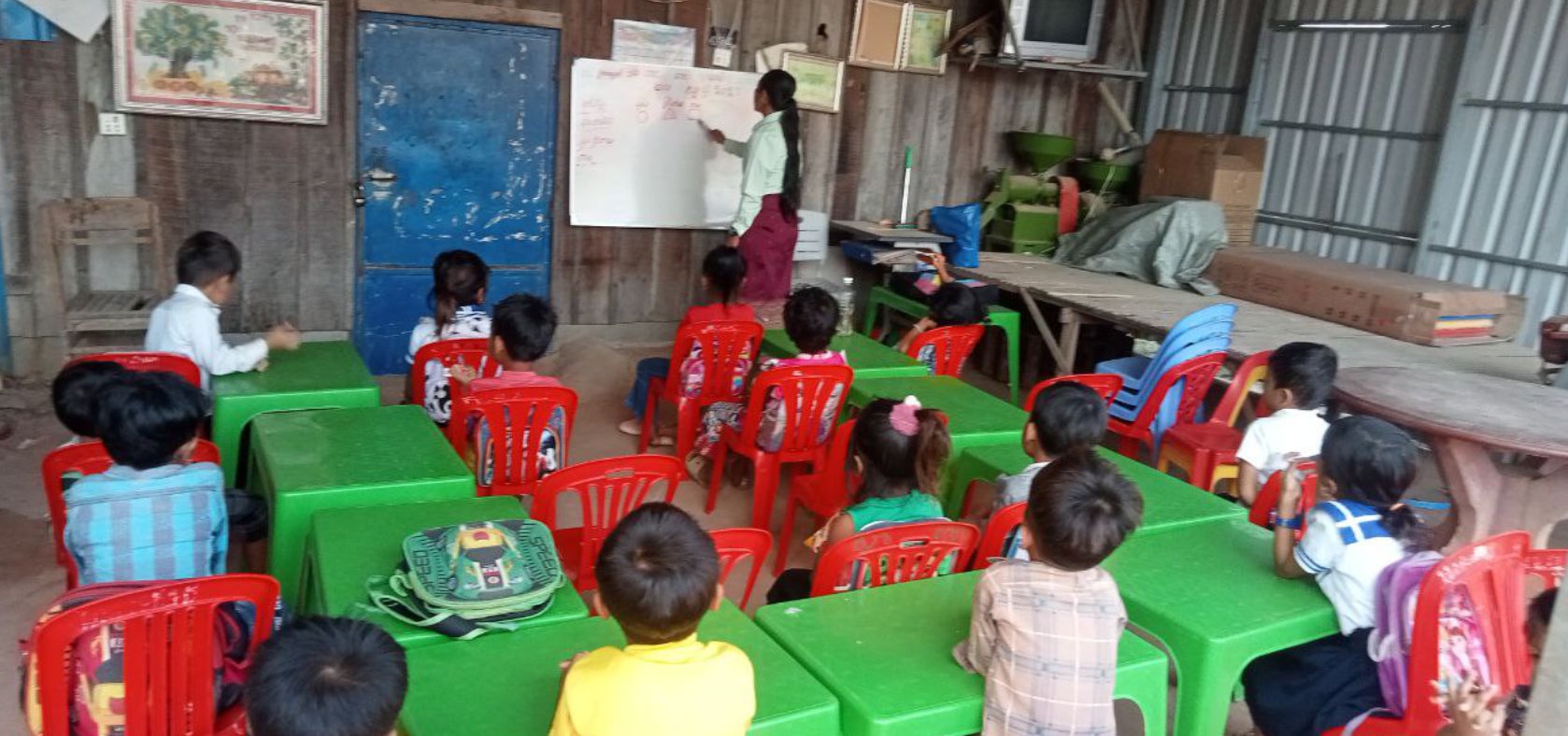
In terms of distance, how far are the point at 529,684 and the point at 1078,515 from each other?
2.94ft

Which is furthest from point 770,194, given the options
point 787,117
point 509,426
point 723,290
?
point 509,426

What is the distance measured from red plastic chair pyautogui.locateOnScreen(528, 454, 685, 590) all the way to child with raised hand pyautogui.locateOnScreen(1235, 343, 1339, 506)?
164 centimetres

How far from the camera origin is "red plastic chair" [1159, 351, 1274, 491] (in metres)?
3.62

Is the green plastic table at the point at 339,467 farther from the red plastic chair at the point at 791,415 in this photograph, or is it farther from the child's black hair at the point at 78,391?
the red plastic chair at the point at 791,415

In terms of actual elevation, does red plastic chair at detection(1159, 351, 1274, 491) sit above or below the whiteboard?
below

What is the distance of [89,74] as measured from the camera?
461 cm

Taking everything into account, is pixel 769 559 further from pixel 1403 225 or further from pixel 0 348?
pixel 1403 225

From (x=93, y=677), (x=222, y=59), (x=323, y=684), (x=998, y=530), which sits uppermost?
(x=222, y=59)

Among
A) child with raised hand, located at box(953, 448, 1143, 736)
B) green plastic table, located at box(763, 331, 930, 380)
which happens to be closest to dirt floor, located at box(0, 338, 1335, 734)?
green plastic table, located at box(763, 331, 930, 380)

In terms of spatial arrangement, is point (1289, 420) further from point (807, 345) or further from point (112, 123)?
point (112, 123)

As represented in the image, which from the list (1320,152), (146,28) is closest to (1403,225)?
(1320,152)

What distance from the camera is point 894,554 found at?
2.20 metres

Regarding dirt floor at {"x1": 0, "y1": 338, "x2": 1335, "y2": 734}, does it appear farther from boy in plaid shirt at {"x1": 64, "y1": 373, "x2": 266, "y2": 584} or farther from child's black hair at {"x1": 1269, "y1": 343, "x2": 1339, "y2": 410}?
child's black hair at {"x1": 1269, "y1": 343, "x2": 1339, "y2": 410}

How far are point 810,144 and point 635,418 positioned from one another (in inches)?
92.1
